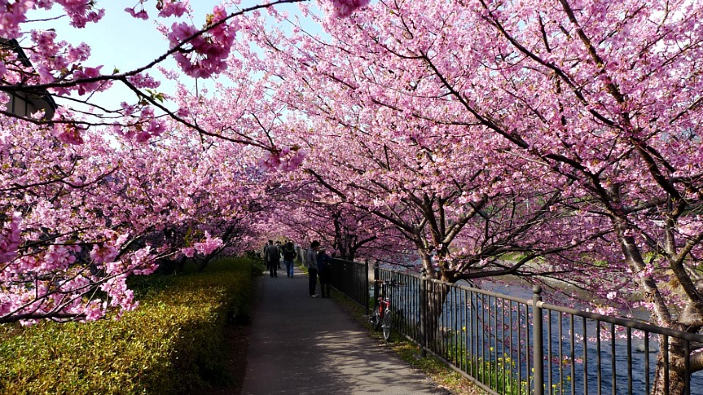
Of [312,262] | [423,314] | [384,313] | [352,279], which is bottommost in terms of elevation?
[384,313]

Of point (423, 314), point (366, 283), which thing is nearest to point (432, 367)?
point (423, 314)

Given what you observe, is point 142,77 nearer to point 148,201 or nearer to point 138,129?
point 138,129

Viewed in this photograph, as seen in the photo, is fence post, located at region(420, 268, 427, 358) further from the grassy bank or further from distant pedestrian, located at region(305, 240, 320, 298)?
distant pedestrian, located at region(305, 240, 320, 298)

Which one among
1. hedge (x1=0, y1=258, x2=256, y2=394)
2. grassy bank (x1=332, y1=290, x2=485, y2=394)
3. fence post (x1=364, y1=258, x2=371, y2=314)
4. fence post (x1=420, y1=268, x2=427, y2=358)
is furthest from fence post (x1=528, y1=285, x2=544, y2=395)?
fence post (x1=364, y1=258, x2=371, y2=314)

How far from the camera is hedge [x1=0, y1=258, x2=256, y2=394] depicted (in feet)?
11.0

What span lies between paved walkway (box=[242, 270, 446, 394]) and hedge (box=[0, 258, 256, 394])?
2.84 ft

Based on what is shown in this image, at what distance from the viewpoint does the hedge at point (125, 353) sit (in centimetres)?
336

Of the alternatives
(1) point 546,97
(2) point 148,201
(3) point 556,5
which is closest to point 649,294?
(1) point 546,97

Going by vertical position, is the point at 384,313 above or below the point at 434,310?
below

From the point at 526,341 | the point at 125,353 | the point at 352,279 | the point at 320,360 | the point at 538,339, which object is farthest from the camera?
the point at 352,279

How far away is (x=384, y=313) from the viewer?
29.1ft

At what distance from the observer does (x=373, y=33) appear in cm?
670

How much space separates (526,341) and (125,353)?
13.7 ft

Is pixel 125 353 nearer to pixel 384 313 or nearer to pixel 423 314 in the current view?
pixel 423 314
